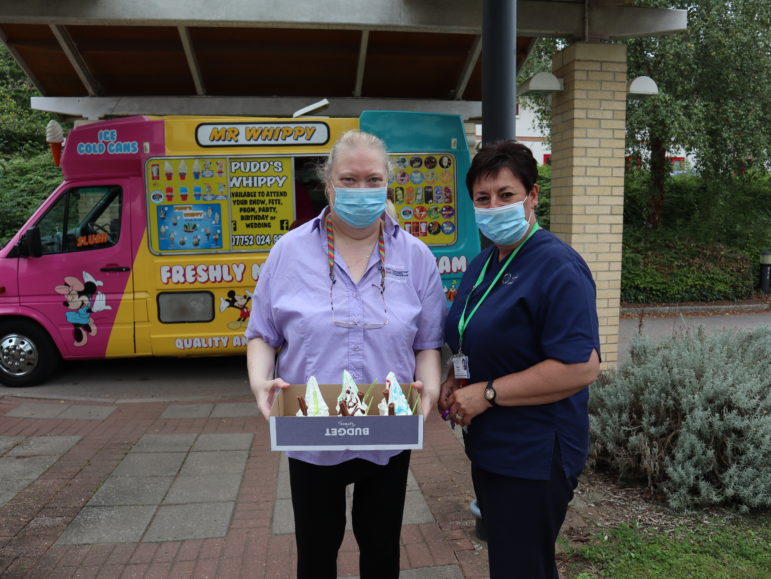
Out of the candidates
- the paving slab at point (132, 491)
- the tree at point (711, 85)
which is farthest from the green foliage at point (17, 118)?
the paving slab at point (132, 491)

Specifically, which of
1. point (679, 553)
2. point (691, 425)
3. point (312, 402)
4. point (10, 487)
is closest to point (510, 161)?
point (312, 402)

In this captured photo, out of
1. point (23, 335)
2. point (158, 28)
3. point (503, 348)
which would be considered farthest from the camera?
point (158, 28)

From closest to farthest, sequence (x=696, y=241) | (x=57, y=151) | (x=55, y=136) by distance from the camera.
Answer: (x=55, y=136) → (x=57, y=151) → (x=696, y=241)

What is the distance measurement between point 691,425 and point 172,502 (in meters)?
3.30

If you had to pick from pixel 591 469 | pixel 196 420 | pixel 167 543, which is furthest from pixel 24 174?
pixel 591 469

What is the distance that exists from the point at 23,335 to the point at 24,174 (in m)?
8.00

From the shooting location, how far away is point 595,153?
20.5 ft

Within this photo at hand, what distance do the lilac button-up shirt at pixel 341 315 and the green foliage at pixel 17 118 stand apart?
16.0 meters

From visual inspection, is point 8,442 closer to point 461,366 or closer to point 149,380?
point 149,380

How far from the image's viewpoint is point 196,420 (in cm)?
586

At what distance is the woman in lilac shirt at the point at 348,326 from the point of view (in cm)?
215

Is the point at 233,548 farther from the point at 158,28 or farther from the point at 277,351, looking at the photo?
the point at 158,28

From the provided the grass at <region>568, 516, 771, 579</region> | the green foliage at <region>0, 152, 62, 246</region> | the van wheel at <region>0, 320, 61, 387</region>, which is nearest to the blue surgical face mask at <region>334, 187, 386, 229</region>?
the grass at <region>568, 516, 771, 579</region>

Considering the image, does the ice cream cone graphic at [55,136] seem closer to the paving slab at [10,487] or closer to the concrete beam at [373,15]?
the concrete beam at [373,15]
